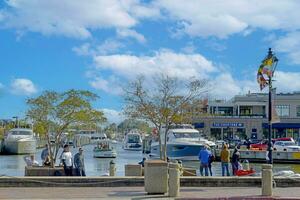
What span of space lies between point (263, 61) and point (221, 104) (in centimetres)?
10701

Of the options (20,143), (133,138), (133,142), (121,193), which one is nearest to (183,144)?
(20,143)

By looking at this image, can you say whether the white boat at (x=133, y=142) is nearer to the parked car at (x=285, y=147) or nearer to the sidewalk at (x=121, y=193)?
the parked car at (x=285, y=147)

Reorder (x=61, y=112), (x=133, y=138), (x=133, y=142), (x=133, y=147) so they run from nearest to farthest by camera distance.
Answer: (x=61, y=112) → (x=133, y=147) → (x=133, y=142) → (x=133, y=138)

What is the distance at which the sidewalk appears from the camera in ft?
59.0

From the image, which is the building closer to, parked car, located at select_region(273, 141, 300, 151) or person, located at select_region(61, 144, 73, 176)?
parked car, located at select_region(273, 141, 300, 151)

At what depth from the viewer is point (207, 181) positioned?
21125 millimetres

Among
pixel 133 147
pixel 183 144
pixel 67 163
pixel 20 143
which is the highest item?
pixel 183 144

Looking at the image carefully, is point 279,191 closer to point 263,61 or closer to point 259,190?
point 259,190

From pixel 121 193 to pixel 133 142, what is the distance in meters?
108

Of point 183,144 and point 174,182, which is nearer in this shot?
point 174,182

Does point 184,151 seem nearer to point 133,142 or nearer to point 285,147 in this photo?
point 285,147

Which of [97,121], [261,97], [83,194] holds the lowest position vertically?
[83,194]

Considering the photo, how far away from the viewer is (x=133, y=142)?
126m

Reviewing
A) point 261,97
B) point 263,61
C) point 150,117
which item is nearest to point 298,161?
point 150,117
